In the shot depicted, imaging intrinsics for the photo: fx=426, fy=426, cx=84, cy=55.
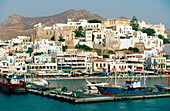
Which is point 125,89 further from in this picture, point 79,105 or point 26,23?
point 26,23

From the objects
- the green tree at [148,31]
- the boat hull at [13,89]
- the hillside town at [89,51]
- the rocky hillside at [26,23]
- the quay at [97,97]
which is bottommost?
the quay at [97,97]

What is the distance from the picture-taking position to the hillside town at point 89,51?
67188mm

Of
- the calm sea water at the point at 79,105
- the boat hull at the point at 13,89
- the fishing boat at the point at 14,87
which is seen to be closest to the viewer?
the calm sea water at the point at 79,105

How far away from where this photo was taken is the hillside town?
67.2m

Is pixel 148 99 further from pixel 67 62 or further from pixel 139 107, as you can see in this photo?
pixel 67 62

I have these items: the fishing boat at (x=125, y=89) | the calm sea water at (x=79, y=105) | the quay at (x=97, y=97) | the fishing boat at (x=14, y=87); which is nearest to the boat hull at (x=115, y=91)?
the fishing boat at (x=125, y=89)

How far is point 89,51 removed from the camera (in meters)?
76.7

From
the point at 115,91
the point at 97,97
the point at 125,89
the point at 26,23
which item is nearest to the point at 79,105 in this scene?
the point at 97,97

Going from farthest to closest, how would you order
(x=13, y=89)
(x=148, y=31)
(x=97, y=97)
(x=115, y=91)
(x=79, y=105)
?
(x=148, y=31), (x=13, y=89), (x=115, y=91), (x=97, y=97), (x=79, y=105)

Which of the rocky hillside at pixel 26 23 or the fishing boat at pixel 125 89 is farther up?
the rocky hillside at pixel 26 23

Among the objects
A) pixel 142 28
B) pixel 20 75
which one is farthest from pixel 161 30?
pixel 20 75

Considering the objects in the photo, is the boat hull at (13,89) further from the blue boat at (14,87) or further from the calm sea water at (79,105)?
the calm sea water at (79,105)

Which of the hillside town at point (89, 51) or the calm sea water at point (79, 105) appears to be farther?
the hillside town at point (89, 51)

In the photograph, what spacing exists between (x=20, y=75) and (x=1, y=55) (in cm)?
1231
